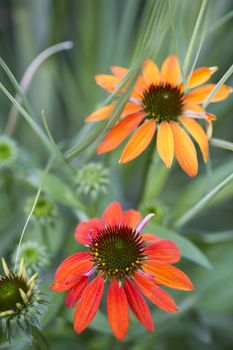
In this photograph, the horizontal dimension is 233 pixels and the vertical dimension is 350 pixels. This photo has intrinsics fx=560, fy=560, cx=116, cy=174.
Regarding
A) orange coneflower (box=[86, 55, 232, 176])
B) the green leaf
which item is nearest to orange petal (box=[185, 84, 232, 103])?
orange coneflower (box=[86, 55, 232, 176])

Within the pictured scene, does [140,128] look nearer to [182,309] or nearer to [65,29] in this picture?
[182,309]

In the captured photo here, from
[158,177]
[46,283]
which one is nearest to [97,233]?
[46,283]

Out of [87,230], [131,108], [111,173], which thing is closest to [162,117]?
[131,108]

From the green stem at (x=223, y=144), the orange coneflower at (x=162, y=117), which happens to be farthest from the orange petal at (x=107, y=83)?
the green stem at (x=223, y=144)

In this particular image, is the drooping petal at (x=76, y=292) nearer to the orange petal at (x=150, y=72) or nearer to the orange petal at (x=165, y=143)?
the orange petal at (x=165, y=143)

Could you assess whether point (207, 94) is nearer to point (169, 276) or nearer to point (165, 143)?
point (165, 143)

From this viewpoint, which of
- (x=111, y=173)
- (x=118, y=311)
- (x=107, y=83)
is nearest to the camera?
(x=118, y=311)
